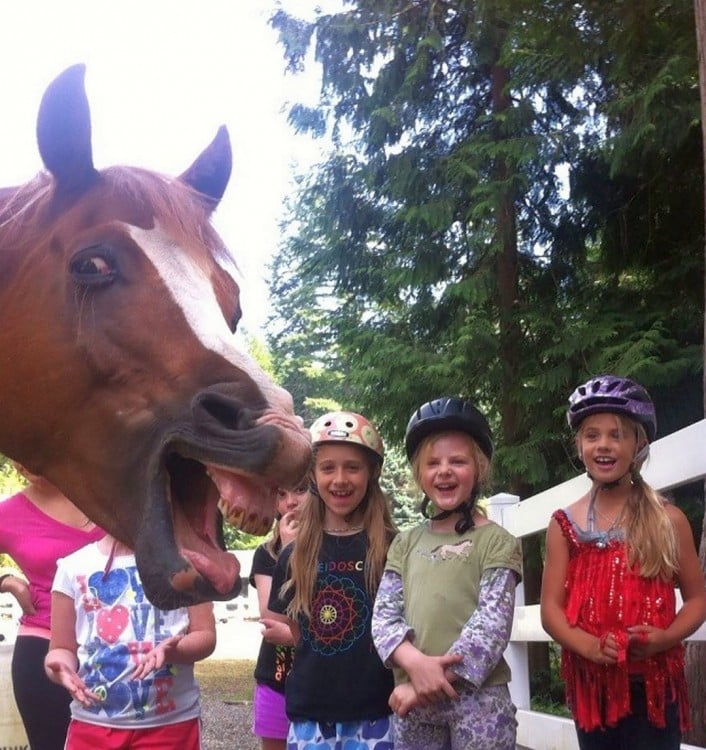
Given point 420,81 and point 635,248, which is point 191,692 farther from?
point 420,81

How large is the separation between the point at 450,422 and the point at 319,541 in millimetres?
611

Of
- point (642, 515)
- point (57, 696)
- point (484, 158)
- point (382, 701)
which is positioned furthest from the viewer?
point (484, 158)

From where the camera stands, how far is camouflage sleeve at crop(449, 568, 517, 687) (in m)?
2.70

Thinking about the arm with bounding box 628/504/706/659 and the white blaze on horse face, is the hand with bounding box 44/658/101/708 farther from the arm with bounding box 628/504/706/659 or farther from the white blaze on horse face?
the arm with bounding box 628/504/706/659

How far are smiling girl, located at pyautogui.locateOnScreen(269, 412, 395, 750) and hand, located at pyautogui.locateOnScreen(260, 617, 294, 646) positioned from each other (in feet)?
0.09

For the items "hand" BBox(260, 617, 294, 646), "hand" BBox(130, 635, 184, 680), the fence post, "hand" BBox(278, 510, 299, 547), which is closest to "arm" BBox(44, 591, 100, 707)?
"hand" BBox(130, 635, 184, 680)

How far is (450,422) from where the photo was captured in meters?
3.08

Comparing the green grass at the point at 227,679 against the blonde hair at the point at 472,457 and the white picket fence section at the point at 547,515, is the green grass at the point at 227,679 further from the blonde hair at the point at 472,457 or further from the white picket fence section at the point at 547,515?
the blonde hair at the point at 472,457

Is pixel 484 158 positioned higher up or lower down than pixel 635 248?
higher up

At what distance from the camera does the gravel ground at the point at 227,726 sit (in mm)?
6707

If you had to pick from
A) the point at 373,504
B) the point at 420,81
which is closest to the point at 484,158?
the point at 420,81

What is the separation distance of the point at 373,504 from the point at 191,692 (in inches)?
33.6

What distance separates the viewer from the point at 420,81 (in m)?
10.1

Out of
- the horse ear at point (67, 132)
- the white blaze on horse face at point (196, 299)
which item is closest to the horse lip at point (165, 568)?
the white blaze on horse face at point (196, 299)
